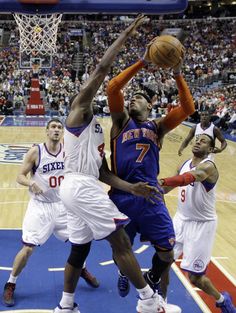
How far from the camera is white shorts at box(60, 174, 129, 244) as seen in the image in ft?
11.8

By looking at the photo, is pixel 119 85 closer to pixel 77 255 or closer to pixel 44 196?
pixel 77 255

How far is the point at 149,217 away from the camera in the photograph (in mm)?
3871

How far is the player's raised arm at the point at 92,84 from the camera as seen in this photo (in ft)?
11.4

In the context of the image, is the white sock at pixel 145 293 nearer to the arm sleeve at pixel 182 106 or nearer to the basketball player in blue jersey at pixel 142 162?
the basketball player in blue jersey at pixel 142 162

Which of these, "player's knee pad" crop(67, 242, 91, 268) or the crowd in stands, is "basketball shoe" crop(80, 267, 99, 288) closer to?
"player's knee pad" crop(67, 242, 91, 268)

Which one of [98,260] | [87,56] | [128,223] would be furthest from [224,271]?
[87,56]

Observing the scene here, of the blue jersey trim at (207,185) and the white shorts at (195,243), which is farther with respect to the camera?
the blue jersey trim at (207,185)

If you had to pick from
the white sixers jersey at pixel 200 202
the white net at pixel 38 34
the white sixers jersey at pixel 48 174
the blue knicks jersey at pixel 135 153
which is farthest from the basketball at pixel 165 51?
the white net at pixel 38 34

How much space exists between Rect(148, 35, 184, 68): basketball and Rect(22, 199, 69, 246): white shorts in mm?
2103

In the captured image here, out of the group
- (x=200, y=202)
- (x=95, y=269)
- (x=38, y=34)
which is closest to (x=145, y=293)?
(x=200, y=202)

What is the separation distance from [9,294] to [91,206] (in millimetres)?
1597

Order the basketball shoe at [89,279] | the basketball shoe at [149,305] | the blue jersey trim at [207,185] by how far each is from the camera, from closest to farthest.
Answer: the basketball shoe at [149,305] < the blue jersey trim at [207,185] < the basketball shoe at [89,279]

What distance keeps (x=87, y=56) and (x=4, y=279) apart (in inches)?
1101

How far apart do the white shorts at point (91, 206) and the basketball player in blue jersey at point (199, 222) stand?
0.79 metres
